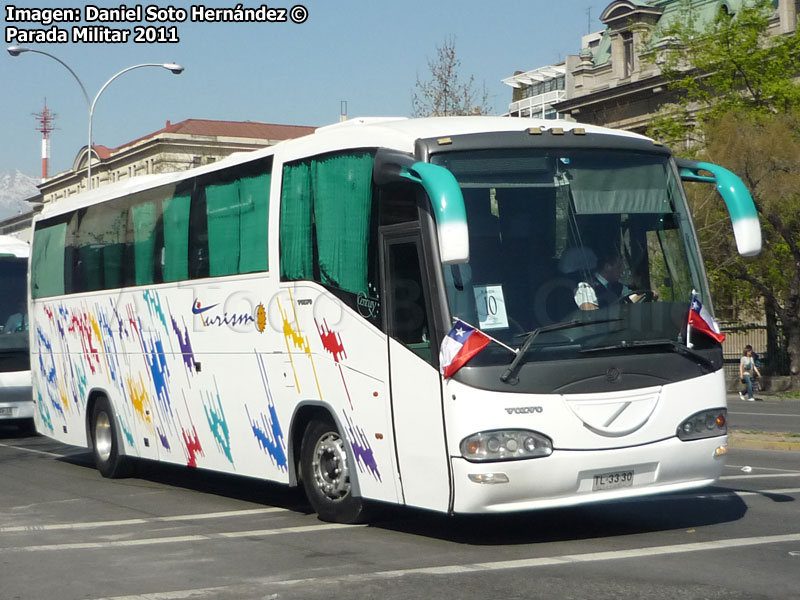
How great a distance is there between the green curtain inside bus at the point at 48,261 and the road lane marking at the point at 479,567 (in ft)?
31.6

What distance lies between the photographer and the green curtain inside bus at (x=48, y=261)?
1659 cm

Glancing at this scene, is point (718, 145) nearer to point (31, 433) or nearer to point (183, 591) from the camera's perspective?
point (31, 433)

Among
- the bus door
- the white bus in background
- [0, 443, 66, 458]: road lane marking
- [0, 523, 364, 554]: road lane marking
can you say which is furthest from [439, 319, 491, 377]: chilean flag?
the white bus in background

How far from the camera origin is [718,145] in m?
35.9

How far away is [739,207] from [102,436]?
9.04 m

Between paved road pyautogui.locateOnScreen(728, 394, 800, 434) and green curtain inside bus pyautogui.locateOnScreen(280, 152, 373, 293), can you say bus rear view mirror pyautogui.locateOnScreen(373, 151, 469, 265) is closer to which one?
green curtain inside bus pyautogui.locateOnScreen(280, 152, 373, 293)

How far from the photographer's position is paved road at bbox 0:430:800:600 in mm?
7426

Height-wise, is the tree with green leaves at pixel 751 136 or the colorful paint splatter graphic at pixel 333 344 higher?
the tree with green leaves at pixel 751 136

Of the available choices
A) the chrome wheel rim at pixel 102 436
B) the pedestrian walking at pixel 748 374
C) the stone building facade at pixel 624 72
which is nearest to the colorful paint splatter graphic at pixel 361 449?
the chrome wheel rim at pixel 102 436

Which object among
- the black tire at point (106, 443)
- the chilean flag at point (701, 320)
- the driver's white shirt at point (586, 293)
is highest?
the driver's white shirt at point (586, 293)

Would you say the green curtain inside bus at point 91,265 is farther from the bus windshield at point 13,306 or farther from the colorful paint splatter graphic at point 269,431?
the bus windshield at point 13,306

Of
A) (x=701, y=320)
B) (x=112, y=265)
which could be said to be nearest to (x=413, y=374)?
(x=701, y=320)

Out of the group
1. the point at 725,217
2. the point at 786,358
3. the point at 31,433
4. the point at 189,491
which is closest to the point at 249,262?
the point at 189,491

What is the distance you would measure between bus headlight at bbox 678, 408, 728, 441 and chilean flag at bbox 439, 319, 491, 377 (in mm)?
1729
